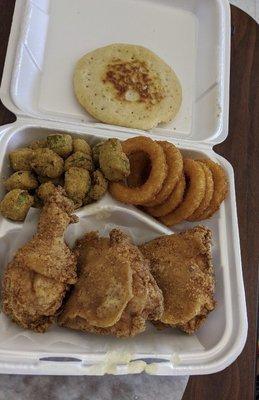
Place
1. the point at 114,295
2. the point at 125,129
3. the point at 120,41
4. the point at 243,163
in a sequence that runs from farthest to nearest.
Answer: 1. the point at 120,41
2. the point at 243,163
3. the point at 125,129
4. the point at 114,295

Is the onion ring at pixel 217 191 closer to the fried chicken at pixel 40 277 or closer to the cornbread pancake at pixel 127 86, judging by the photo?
the cornbread pancake at pixel 127 86

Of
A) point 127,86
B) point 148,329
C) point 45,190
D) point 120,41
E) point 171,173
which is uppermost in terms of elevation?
point 120,41

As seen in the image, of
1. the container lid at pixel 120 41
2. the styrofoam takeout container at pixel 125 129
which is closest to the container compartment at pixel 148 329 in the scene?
the styrofoam takeout container at pixel 125 129

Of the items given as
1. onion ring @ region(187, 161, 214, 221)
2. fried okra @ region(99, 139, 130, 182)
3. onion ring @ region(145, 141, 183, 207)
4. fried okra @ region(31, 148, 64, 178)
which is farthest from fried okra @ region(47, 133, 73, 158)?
onion ring @ region(187, 161, 214, 221)

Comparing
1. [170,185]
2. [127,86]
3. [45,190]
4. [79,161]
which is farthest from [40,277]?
[127,86]

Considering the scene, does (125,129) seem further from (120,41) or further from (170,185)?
(120,41)

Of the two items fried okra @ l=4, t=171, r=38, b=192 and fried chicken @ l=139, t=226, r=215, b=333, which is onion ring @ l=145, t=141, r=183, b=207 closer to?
fried chicken @ l=139, t=226, r=215, b=333
